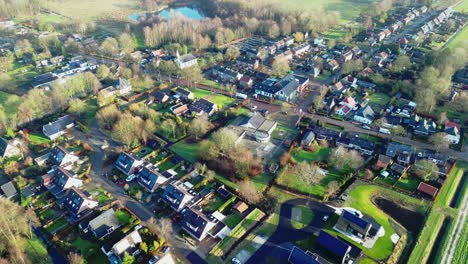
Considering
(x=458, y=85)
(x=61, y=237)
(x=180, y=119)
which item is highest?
(x=458, y=85)

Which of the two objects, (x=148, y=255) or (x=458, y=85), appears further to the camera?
(x=458, y=85)

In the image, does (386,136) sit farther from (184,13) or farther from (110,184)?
(184,13)

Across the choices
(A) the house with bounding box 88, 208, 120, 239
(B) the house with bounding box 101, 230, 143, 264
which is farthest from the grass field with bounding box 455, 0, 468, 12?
(A) the house with bounding box 88, 208, 120, 239

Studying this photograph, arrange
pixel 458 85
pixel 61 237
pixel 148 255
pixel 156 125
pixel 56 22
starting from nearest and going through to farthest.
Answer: pixel 148 255 → pixel 61 237 → pixel 156 125 → pixel 458 85 → pixel 56 22

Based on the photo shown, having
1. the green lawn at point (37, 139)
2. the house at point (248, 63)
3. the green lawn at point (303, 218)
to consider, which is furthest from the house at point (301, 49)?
the green lawn at point (37, 139)

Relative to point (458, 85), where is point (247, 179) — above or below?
below

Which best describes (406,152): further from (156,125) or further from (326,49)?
Result: (326,49)

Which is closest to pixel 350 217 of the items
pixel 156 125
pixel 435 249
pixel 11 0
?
pixel 435 249

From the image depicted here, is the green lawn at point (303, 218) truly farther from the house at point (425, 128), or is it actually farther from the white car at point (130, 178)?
the house at point (425, 128)
